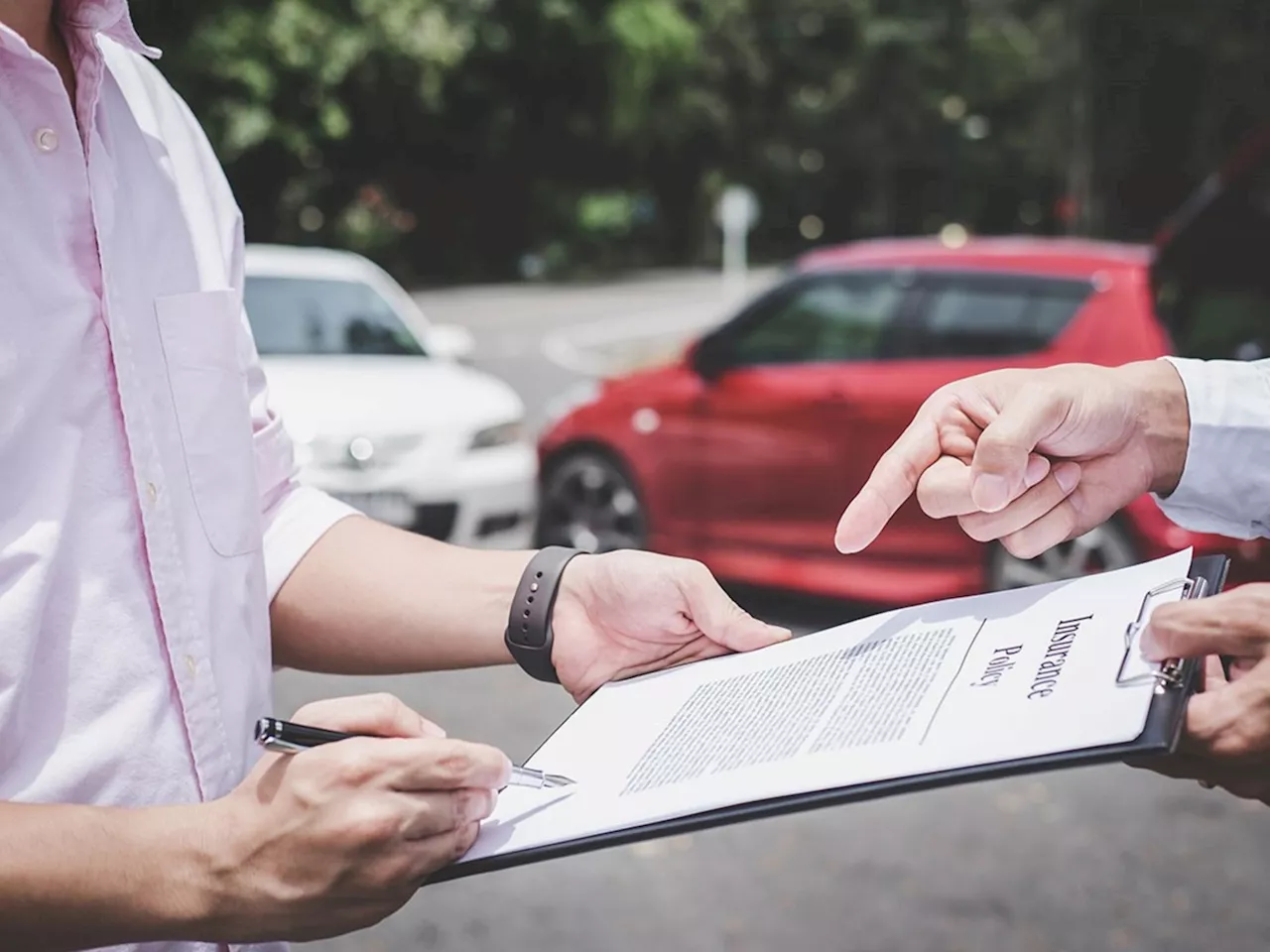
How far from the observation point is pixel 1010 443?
145cm

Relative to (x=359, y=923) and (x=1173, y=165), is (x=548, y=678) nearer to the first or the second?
(x=359, y=923)

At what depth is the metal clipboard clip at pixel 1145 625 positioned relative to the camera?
1143 mm

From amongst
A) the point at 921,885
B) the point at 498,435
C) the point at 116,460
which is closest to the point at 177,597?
the point at 116,460

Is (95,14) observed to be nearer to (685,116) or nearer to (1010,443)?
(1010,443)

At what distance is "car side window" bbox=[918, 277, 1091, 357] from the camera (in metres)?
5.29

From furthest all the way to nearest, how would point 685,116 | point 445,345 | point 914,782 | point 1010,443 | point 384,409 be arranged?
point 685,116
point 445,345
point 384,409
point 1010,443
point 914,782

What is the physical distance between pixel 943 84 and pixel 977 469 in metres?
40.5

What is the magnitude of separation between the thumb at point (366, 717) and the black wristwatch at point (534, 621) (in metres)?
0.37

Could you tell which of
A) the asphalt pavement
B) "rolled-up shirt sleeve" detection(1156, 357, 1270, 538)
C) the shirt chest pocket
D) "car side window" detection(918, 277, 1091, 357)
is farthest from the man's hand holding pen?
"car side window" detection(918, 277, 1091, 357)

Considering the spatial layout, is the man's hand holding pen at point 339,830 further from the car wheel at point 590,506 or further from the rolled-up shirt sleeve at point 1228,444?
the car wheel at point 590,506

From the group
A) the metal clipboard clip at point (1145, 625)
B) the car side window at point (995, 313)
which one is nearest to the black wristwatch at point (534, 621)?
the metal clipboard clip at point (1145, 625)

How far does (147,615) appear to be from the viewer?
1.36 m

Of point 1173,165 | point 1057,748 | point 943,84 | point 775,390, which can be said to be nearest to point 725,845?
point 775,390

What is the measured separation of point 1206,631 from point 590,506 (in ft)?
17.1
